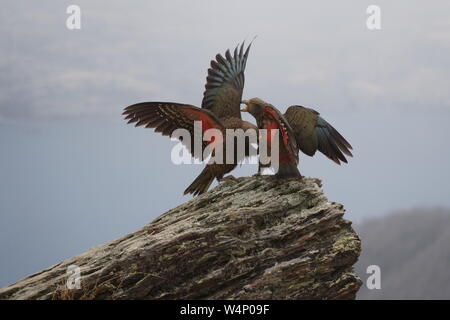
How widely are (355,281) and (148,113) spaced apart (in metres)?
3.64

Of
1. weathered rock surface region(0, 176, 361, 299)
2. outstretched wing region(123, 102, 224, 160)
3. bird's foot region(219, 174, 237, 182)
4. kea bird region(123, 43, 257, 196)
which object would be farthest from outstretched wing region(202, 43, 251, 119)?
weathered rock surface region(0, 176, 361, 299)

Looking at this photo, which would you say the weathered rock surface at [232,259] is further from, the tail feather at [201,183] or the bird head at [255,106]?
the bird head at [255,106]

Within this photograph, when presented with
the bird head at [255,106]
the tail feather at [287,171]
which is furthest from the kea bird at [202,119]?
the tail feather at [287,171]

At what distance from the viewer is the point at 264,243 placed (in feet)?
21.3

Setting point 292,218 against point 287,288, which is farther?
point 292,218

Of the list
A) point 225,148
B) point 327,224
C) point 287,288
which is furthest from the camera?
point 225,148

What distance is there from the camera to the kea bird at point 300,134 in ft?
22.6

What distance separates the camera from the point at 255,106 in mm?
6988

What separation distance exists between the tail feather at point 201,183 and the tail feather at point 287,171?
3.23ft

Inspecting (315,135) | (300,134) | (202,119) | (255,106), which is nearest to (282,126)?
(255,106)

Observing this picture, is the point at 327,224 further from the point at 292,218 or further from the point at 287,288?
the point at 287,288
